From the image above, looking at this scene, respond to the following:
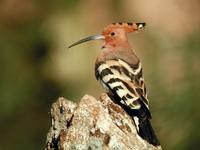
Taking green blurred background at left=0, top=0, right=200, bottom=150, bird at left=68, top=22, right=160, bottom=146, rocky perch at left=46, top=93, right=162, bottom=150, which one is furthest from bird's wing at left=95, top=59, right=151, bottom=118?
green blurred background at left=0, top=0, right=200, bottom=150

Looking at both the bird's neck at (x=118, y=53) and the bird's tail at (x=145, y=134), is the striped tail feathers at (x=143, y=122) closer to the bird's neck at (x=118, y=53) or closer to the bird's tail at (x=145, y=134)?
the bird's tail at (x=145, y=134)

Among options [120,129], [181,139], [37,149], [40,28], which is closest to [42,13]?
[40,28]

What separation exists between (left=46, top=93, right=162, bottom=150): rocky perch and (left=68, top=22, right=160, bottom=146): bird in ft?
0.72

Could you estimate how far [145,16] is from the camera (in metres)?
11.4

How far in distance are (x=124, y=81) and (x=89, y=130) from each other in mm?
1555

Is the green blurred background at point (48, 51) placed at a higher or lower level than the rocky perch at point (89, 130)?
higher

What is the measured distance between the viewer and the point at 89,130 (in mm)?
4691

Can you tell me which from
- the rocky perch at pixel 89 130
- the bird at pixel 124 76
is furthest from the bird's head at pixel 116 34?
the rocky perch at pixel 89 130

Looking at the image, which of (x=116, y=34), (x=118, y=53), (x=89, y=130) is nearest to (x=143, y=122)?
(x=89, y=130)

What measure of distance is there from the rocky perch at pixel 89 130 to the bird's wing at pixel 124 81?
0.86m

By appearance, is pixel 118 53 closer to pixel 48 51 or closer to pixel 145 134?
pixel 145 134

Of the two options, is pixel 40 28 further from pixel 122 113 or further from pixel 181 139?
pixel 122 113

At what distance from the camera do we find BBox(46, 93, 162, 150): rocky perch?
4.64 metres

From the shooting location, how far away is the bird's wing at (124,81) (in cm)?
594
